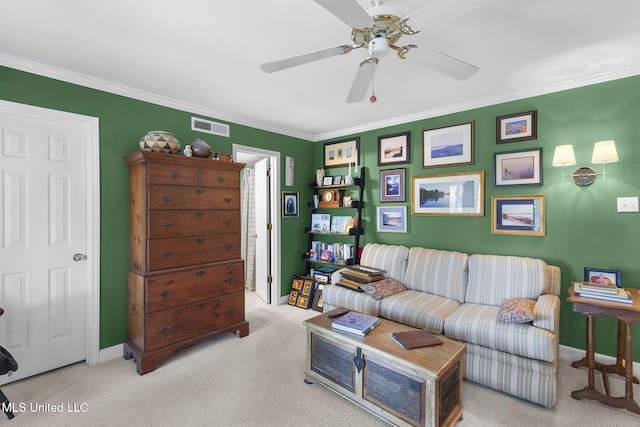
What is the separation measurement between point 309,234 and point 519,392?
3116mm

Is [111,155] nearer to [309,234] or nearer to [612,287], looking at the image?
[309,234]

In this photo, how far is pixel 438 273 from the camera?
3127mm

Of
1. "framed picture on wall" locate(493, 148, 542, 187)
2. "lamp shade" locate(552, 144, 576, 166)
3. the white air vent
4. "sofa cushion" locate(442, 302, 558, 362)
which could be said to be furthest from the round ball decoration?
"lamp shade" locate(552, 144, 576, 166)

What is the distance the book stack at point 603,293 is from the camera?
2.08 meters

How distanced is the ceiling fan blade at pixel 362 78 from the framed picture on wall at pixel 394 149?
71.8 inches

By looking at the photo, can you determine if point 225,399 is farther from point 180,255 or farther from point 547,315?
point 547,315

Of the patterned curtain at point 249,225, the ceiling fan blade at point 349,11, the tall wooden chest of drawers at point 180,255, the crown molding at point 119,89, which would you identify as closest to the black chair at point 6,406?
the tall wooden chest of drawers at point 180,255

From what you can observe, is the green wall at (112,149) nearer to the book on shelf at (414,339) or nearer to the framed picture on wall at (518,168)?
the book on shelf at (414,339)

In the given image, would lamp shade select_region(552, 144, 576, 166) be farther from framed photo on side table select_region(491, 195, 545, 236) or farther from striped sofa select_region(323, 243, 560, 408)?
striped sofa select_region(323, 243, 560, 408)

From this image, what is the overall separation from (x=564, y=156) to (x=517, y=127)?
55cm

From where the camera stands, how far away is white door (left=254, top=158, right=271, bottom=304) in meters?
4.35

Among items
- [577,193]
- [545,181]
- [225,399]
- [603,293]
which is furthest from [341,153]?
[225,399]

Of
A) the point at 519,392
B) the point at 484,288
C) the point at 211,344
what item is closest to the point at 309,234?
the point at 211,344

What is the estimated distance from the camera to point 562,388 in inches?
91.4
